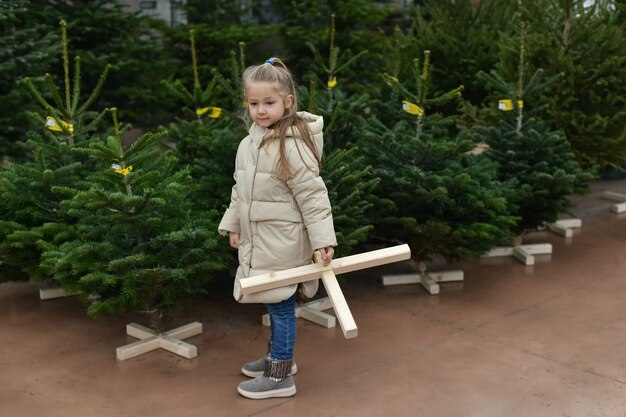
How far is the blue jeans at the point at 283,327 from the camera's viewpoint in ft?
15.4

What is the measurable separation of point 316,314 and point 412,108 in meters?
1.68

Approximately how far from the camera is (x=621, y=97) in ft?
25.1

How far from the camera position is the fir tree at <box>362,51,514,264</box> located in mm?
6094

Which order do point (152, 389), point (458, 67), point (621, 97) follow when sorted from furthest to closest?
1. point (458, 67)
2. point (621, 97)
3. point (152, 389)

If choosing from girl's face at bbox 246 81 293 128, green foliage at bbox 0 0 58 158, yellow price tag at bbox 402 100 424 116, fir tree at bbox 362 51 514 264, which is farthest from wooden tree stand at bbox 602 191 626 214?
green foliage at bbox 0 0 58 158

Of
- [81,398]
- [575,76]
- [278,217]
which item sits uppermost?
[575,76]

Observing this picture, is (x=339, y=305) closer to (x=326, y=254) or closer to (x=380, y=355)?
(x=326, y=254)

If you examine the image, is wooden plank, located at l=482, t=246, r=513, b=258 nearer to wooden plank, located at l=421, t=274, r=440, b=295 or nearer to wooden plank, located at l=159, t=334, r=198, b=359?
wooden plank, located at l=421, t=274, r=440, b=295

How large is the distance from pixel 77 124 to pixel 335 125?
1.87 m

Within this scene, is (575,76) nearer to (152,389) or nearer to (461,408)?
(461,408)

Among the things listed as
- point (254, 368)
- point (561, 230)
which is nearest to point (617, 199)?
point (561, 230)

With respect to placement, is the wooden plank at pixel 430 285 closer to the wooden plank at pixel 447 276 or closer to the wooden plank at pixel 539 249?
the wooden plank at pixel 447 276

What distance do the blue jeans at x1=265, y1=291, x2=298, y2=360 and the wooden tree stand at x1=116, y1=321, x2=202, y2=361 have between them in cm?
77

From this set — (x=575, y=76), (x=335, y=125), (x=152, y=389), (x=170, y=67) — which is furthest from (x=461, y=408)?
(x=170, y=67)
